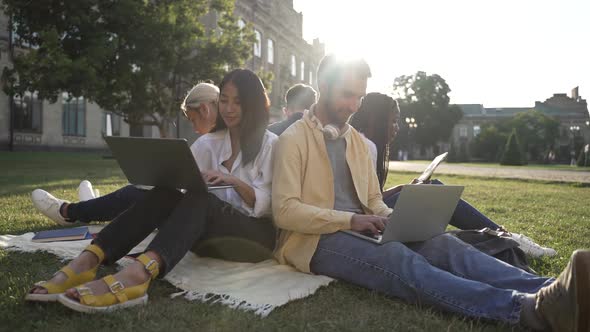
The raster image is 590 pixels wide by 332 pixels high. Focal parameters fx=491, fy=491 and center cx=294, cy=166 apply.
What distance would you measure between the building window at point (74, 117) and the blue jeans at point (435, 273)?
89.2ft

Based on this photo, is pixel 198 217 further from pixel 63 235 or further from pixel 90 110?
pixel 90 110

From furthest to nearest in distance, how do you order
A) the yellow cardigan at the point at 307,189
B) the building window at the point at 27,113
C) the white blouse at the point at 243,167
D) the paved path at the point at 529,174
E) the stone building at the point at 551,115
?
the stone building at the point at 551,115, the building window at the point at 27,113, the paved path at the point at 529,174, the white blouse at the point at 243,167, the yellow cardigan at the point at 307,189

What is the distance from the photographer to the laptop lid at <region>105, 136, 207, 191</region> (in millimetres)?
2543

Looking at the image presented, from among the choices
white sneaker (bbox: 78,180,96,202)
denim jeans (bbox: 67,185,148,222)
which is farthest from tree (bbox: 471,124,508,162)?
denim jeans (bbox: 67,185,148,222)

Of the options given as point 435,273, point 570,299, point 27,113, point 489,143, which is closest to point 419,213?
point 435,273

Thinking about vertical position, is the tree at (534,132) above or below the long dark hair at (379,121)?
above

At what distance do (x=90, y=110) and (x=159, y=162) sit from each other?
2796 cm

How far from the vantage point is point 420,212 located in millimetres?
2688

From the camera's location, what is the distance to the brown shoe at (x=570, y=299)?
6.09 ft

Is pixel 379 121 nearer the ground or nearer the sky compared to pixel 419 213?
nearer the sky

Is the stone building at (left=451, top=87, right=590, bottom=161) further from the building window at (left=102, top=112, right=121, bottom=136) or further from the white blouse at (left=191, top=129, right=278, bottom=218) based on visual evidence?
the white blouse at (left=191, top=129, right=278, bottom=218)

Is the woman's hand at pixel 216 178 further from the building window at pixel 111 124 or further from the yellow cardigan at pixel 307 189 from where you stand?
the building window at pixel 111 124

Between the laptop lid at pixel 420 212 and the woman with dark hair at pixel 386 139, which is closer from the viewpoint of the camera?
the laptop lid at pixel 420 212

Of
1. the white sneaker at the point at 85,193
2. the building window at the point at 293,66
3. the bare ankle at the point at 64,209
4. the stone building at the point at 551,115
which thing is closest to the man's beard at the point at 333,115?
the bare ankle at the point at 64,209
